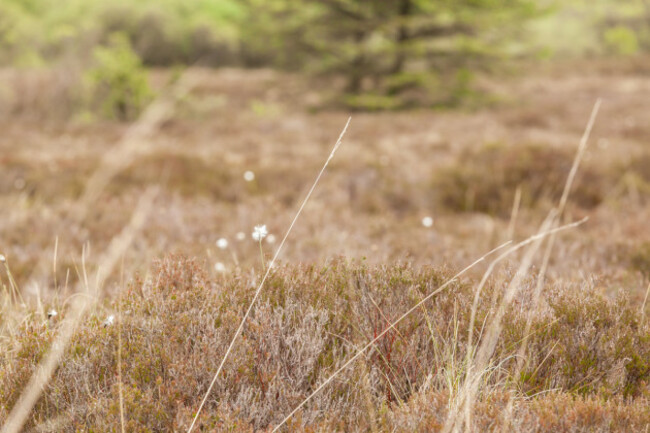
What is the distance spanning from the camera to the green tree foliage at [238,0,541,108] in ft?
43.3

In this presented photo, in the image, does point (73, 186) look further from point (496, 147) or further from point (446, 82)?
point (446, 82)

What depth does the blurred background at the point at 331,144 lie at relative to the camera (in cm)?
450

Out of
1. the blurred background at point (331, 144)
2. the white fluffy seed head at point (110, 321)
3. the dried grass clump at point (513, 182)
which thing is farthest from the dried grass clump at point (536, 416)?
the dried grass clump at point (513, 182)

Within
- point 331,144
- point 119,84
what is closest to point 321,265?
point 331,144

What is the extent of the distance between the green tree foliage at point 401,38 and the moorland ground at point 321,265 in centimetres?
268

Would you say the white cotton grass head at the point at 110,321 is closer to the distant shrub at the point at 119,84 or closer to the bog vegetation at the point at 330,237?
the bog vegetation at the point at 330,237

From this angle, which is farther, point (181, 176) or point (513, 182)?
point (181, 176)

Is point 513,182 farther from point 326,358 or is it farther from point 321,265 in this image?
point 326,358

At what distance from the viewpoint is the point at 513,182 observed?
6.38 metres

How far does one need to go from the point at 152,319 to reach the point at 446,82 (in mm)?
13575

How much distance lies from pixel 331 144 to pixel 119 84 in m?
5.15

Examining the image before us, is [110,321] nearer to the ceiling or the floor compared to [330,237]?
nearer to the ceiling

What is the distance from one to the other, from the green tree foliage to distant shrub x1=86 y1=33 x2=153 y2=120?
4.88 m

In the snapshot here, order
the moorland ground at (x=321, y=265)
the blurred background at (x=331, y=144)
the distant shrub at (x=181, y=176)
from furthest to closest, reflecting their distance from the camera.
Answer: the distant shrub at (x=181, y=176) → the blurred background at (x=331, y=144) → the moorland ground at (x=321, y=265)
